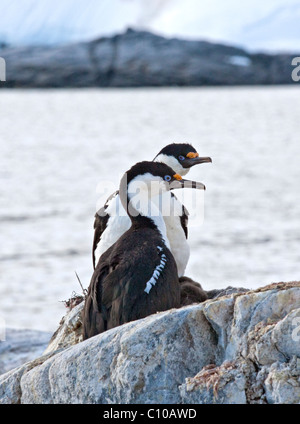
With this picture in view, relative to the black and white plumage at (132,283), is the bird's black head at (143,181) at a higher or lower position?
higher

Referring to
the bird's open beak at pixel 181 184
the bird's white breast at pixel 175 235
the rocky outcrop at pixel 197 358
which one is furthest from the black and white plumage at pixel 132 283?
the bird's white breast at pixel 175 235

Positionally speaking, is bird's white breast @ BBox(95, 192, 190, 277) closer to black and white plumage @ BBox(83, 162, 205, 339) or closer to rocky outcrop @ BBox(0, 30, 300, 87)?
black and white plumage @ BBox(83, 162, 205, 339)

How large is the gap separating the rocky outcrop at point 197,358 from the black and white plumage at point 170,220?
2.76m

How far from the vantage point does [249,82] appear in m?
130

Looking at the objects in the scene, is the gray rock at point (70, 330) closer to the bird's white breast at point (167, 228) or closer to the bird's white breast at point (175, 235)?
the bird's white breast at point (167, 228)

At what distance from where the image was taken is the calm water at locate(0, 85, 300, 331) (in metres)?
18.6

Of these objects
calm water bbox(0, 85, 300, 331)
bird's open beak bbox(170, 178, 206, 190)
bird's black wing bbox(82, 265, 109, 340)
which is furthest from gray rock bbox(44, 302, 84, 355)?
calm water bbox(0, 85, 300, 331)

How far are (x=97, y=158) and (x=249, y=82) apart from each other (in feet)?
285

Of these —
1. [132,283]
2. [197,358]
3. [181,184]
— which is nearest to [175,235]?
[181,184]

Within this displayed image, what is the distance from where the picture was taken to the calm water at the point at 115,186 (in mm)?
18638
